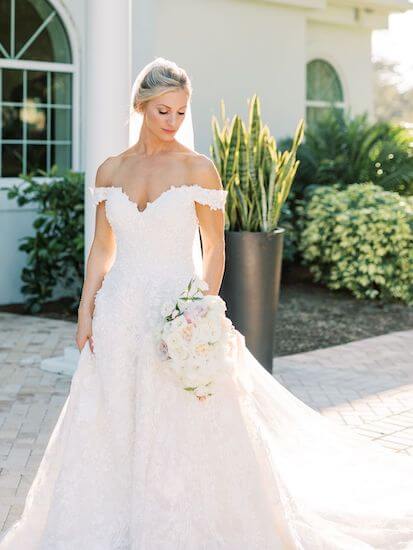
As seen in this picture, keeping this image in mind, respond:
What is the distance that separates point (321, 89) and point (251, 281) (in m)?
8.10

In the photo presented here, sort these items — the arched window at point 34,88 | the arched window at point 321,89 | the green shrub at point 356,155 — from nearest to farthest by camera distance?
the arched window at point 34,88, the green shrub at point 356,155, the arched window at point 321,89

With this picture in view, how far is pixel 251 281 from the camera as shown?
270 inches

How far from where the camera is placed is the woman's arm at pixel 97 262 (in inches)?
152

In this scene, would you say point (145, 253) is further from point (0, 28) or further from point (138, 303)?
point (0, 28)

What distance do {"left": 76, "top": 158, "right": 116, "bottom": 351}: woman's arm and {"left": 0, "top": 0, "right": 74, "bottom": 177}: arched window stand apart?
21.7 ft

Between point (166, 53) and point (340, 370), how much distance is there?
5.01 metres

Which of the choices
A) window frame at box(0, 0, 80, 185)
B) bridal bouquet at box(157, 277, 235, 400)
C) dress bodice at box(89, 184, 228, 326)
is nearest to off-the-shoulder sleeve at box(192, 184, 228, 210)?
dress bodice at box(89, 184, 228, 326)

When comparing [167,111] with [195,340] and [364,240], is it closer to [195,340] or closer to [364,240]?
[195,340]

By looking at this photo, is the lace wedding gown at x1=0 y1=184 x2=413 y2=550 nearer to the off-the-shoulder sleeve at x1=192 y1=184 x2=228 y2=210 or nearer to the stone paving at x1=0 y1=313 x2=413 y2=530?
the off-the-shoulder sleeve at x1=192 y1=184 x2=228 y2=210

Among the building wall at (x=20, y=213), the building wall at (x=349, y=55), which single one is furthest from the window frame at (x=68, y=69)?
the building wall at (x=349, y=55)

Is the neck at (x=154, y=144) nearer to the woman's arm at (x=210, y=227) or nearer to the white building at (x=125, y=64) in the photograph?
the woman's arm at (x=210, y=227)

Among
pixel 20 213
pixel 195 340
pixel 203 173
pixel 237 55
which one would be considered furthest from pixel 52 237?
pixel 195 340

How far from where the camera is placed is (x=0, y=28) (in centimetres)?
1007

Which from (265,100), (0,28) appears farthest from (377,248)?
(0,28)
